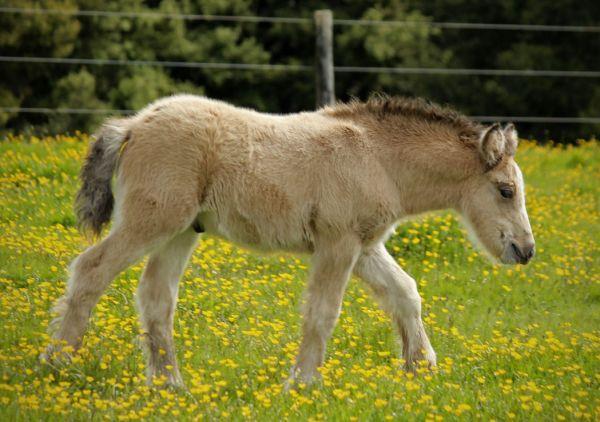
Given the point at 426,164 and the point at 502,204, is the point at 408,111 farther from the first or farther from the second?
the point at 502,204

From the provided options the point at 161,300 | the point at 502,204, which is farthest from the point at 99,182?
the point at 502,204

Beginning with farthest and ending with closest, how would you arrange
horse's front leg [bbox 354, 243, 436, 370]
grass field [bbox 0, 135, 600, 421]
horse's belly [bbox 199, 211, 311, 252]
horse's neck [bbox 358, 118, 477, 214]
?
horse's front leg [bbox 354, 243, 436, 370]
horse's neck [bbox 358, 118, 477, 214]
horse's belly [bbox 199, 211, 311, 252]
grass field [bbox 0, 135, 600, 421]

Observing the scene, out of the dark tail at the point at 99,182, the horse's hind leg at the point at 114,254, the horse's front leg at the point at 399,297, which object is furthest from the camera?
the horse's front leg at the point at 399,297

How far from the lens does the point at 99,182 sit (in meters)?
5.92

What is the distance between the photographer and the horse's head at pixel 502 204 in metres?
6.61

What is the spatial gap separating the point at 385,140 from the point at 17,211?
13.3 feet

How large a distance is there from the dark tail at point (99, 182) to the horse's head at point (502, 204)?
8.00 ft

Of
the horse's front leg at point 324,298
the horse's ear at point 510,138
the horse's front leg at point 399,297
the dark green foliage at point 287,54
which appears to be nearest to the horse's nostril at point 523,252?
the horse's ear at point 510,138

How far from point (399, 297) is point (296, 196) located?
43.0 inches

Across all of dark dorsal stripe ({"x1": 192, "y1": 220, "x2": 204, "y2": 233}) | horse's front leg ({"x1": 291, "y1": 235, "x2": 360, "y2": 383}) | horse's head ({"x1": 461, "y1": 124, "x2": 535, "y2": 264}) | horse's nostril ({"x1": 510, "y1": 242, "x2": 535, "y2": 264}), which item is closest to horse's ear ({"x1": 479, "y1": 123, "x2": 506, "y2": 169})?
horse's head ({"x1": 461, "y1": 124, "x2": 535, "y2": 264})

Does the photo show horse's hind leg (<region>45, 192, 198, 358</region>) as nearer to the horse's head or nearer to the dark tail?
the dark tail

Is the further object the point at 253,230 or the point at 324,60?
the point at 324,60

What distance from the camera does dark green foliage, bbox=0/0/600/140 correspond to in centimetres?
2058

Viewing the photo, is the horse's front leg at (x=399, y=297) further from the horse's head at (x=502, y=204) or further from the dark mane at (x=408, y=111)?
the dark mane at (x=408, y=111)
